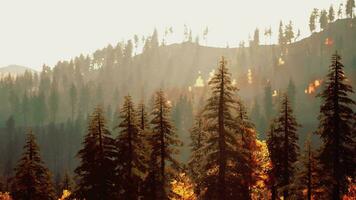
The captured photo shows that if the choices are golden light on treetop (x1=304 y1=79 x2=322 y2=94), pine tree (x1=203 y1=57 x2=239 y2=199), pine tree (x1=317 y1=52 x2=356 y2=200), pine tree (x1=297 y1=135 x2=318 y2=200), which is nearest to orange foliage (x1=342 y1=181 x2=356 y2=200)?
pine tree (x1=297 y1=135 x2=318 y2=200)

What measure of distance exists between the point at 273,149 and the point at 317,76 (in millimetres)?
119353

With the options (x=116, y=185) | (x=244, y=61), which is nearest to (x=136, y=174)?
(x=116, y=185)

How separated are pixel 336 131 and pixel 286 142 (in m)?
7.15

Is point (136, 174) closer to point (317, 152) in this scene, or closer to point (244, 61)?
point (317, 152)

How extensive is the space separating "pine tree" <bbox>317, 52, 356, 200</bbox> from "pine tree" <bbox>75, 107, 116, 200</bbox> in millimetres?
17059

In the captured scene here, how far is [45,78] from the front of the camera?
195 m

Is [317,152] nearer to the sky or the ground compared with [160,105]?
nearer to the ground

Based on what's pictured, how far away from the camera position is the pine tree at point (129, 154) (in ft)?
105

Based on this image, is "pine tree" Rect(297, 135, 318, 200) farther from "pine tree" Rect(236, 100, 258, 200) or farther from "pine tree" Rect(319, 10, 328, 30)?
"pine tree" Rect(319, 10, 328, 30)

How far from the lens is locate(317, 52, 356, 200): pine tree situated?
1323 inches

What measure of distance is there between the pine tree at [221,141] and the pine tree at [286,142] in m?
9.25

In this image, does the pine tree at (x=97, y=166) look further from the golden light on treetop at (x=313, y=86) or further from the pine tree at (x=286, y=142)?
the golden light on treetop at (x=313, y=86)

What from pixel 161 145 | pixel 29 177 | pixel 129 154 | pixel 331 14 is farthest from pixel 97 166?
pixel 331 14

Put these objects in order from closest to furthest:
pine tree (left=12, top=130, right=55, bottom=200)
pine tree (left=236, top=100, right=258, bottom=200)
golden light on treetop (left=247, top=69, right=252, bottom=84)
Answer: pine tree (left=12, top=130, right=55, bottom=200)
pine tree (left=236, top=100, right=258, bottom=200)
golden light on treetop (left=247, top=69, right=252, bottom=84)
